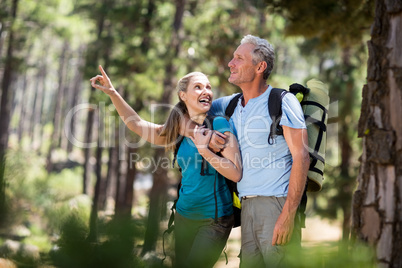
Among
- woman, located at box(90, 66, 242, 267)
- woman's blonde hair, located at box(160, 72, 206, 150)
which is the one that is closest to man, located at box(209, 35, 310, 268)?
woman, located at box(90, 66, 242, 267)

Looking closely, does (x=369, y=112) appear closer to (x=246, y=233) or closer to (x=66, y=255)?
(x=246, y=233)

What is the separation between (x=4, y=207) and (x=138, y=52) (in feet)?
46.3

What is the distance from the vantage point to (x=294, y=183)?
2.97m

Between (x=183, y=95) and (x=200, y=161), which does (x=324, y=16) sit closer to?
(x=183, y=95)

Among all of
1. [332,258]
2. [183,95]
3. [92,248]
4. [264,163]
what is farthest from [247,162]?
[92,248]

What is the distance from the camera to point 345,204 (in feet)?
41.9

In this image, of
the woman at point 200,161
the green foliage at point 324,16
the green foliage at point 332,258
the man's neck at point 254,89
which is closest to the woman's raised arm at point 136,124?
the woman at point 200,161

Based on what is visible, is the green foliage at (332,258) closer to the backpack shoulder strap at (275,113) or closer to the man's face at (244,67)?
the backpack shoulder strap at (275,113)

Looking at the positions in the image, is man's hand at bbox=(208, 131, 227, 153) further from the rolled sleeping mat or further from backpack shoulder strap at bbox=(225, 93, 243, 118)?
the rolled sleeping mat

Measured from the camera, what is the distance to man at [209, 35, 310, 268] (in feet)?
9.86

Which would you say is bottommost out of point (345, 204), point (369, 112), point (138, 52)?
point (345, 204)

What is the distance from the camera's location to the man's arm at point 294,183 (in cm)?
298

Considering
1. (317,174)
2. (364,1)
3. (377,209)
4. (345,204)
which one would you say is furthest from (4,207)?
(345,204)

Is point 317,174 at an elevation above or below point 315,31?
below
